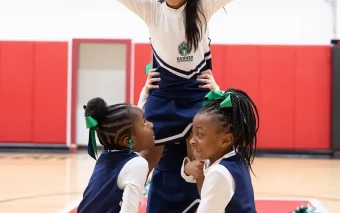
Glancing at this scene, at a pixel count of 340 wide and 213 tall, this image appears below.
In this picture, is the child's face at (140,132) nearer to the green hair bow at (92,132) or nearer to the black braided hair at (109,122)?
the black braided hair at (109,122)

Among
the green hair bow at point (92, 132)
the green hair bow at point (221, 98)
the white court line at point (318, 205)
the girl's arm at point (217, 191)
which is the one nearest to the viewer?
the girl's arm at point (217, 191)

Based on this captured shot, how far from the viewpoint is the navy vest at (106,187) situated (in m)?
1.85

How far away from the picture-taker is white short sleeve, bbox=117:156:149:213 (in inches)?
69.7

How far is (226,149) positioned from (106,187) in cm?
47

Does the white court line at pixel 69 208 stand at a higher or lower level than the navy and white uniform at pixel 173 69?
lower

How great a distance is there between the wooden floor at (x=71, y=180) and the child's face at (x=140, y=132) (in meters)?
1.64

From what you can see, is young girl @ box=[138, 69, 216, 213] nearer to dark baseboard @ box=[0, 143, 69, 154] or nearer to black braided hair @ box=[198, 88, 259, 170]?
black braided hair @ box=[198, 88, 259, 170]

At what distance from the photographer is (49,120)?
23.9ft

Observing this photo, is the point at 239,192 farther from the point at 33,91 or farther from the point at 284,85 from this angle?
the point at 33,91

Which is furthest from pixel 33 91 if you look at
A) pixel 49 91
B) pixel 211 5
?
pixel 211 5

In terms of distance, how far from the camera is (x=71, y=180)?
4801mm

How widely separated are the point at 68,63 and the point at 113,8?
1050 mm

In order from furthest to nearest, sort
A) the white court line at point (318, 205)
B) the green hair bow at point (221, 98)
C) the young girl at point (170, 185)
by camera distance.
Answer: the white court line at point (318, 205) → the young girl at point (170, 185) → the green hair bow at point (221, 98)

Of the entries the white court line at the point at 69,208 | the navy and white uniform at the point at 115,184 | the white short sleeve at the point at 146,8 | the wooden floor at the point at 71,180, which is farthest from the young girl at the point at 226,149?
the wooden floor at the point at 71,180
